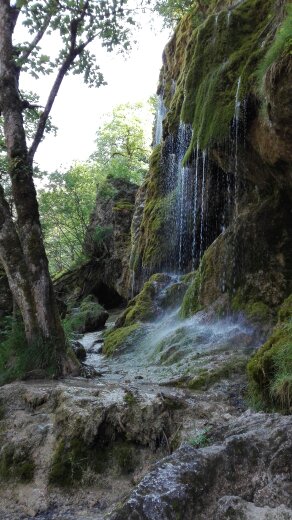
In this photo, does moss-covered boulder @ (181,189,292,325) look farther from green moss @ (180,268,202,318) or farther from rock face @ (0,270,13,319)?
rock face @ (0,270,13,319)

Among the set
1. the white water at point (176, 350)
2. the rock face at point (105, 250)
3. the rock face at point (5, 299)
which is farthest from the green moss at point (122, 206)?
the white water at point (176, 350)

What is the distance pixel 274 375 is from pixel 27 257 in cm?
417

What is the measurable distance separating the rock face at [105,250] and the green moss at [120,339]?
9.33m

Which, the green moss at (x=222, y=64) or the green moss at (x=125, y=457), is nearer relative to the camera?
the green moss at (x=125, y=457)

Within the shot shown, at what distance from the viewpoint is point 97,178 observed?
28.8m

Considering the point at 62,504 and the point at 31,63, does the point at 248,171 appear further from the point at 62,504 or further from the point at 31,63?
the point at 62,504

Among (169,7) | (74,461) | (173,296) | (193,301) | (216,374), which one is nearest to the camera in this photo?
(74,461)

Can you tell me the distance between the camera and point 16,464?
3963mm

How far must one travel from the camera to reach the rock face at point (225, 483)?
2.08m

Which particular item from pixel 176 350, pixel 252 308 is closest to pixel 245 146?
pixel 252 308

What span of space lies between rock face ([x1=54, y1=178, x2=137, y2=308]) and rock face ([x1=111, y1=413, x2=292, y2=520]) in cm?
1779

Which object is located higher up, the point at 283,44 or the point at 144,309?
the point at 283,44

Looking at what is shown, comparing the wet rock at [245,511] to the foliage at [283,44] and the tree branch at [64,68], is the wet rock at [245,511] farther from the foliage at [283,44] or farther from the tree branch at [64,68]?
the tree branch at [64,68]

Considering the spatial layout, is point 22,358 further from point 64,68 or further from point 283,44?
point 283,44
